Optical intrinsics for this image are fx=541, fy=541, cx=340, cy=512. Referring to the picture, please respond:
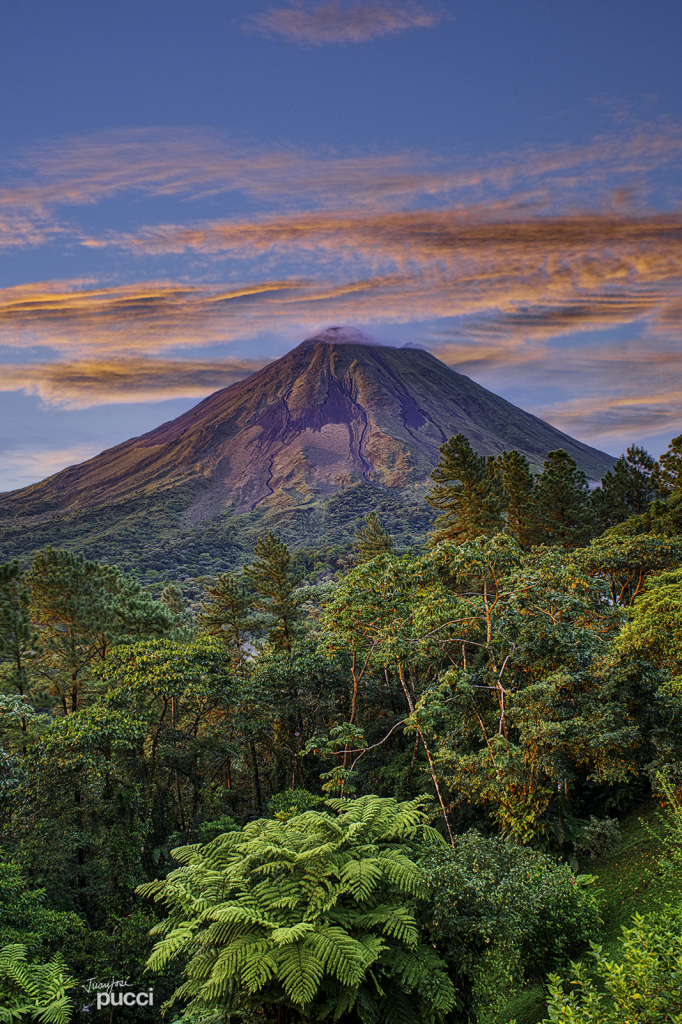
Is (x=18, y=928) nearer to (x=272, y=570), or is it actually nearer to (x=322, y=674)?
(x=322, y=674)

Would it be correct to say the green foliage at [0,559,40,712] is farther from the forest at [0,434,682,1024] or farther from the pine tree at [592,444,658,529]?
the pine tree at [592,444,658,529]

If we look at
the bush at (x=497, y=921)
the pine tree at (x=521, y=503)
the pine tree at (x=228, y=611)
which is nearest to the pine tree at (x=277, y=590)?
the pine tree at (x=228, y=611)

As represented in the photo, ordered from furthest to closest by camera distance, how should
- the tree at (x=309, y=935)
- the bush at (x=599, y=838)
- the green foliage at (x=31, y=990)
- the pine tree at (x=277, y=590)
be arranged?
the pine tree at (x=277, y=590)
the bush at (x=599, y=838)
the green foliage at (x=31, y=990)
the tree at (x=309, y=935)

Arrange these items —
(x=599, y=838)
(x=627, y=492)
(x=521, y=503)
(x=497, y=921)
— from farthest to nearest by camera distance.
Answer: (x=627, y=492)
(x=521, y=503)
(x=599, y=838)
(x=497, y=921)

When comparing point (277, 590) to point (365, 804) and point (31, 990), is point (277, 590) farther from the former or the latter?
point (31, 990)

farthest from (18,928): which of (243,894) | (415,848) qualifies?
(415,848)

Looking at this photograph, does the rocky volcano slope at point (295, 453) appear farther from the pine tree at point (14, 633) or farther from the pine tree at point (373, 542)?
the pine tree at point (14, 633)

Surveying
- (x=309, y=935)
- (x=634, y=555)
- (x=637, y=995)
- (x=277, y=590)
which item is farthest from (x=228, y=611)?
(x=637, y=995)
